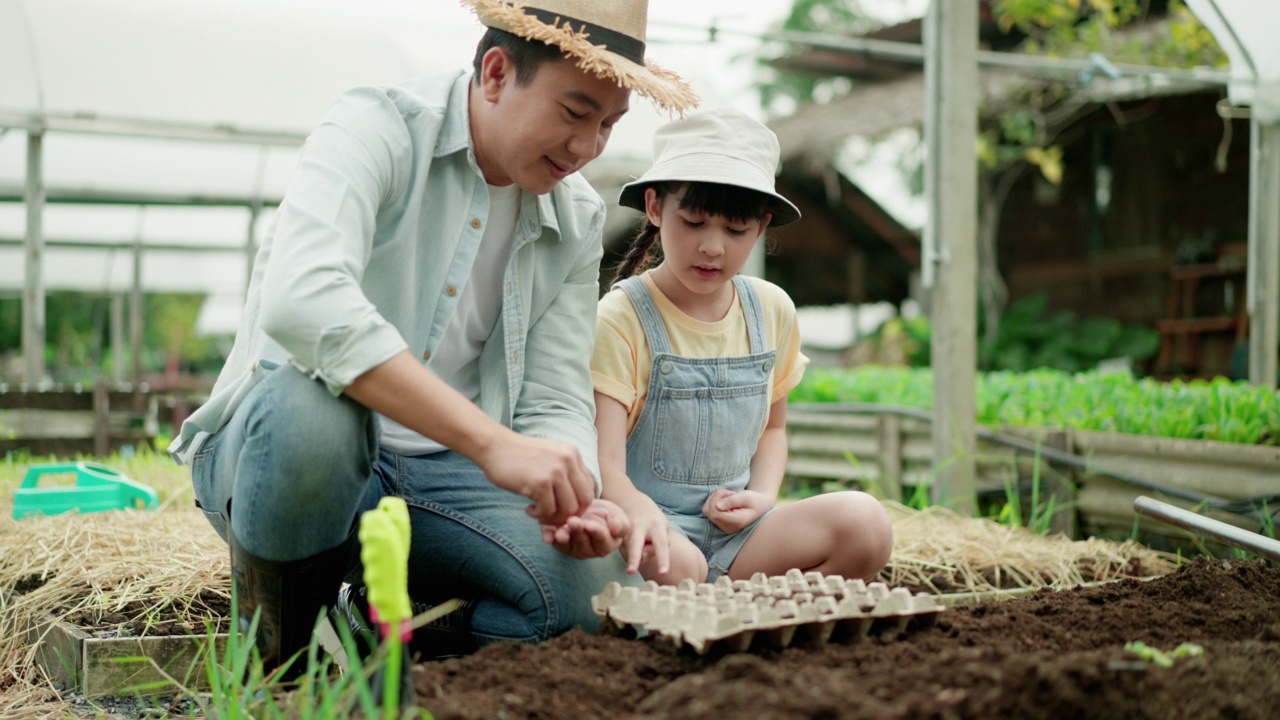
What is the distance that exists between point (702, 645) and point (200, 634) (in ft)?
4.11

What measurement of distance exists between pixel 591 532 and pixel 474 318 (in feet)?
1.98

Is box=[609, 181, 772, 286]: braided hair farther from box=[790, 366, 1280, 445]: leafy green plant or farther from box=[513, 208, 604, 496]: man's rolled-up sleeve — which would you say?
box=[790, 366, 1280, 445]: leafy green plant

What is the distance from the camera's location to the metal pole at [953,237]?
390cm

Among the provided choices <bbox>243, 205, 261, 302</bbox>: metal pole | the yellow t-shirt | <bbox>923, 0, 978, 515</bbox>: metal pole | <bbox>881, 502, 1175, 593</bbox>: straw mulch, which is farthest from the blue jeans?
<bbox>243, 205, 261, 302</bbox>: metal pole

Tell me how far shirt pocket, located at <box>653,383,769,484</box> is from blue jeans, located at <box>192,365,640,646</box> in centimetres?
34

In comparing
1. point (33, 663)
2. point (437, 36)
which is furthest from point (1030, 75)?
point (33, 663)

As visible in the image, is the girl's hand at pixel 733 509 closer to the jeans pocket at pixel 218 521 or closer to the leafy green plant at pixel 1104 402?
the jeans pocket at pixel 218 521

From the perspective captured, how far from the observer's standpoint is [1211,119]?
1049cm

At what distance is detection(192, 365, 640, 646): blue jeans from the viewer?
1.67m

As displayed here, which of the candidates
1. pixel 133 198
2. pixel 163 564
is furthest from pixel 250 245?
Answer: pixel 163 564

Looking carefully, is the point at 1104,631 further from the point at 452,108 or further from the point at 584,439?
the point at 452,108

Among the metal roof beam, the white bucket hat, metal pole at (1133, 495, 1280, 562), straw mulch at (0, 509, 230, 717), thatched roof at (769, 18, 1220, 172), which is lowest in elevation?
straw mulch at (0, 509, 230, 717)

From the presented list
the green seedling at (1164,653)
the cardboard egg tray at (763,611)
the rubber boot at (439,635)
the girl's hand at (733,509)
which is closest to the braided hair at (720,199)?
the girl's hand at (733,509)

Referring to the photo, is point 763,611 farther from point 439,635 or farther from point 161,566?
point 161,566
